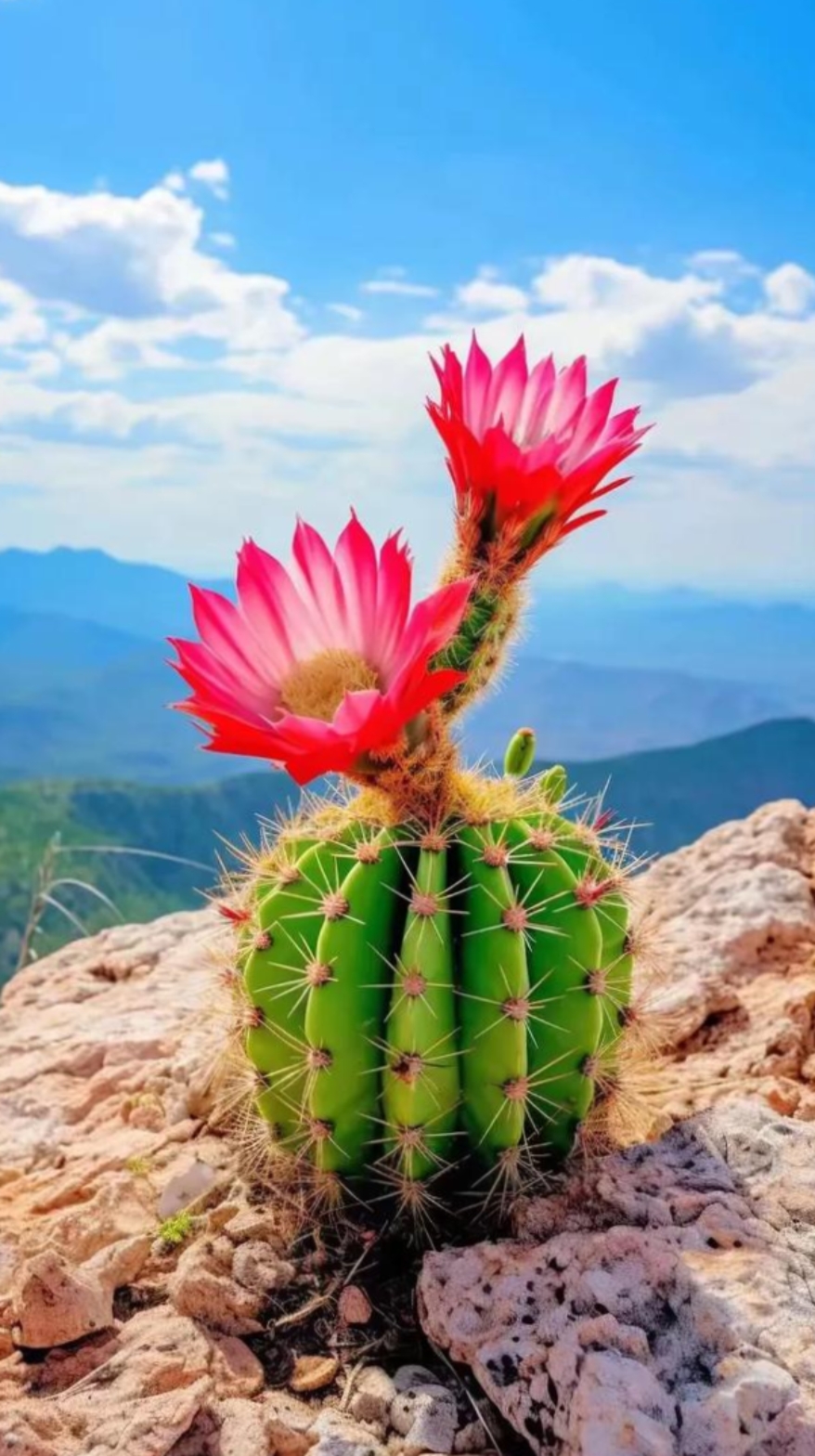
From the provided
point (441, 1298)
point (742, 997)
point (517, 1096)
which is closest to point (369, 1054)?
point (517, 1096)

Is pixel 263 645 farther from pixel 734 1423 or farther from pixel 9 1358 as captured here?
pixel 734 1423

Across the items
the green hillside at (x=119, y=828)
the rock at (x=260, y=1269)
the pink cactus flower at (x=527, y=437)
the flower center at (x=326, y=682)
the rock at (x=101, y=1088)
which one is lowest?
the green hillside at (x=119, y=828)

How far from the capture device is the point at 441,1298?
8.68ft

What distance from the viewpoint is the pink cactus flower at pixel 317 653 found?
2.63 metres

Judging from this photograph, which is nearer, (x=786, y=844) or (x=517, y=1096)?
(x=517, y=1096)

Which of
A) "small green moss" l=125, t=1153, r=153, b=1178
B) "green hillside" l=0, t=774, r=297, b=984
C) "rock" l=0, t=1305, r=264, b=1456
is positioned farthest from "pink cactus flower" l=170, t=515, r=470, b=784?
"green hillside" l=0, t=774, r=297, b=984

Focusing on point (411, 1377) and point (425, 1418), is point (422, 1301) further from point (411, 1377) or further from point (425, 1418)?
point (425, 1418)

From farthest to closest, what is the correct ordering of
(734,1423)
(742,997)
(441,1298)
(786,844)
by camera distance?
(786,844) < (742,997) < (441,1298) < (734,1423)

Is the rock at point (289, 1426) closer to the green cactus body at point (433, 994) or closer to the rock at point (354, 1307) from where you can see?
the rock at point (354, 1307)

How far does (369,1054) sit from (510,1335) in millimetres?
641

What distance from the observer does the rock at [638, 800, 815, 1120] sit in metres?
3.63

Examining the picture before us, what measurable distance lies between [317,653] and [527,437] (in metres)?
0.74

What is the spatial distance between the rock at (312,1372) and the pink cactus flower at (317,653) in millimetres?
1162

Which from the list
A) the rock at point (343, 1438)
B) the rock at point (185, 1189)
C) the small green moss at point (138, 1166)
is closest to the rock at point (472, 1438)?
the rock at point (343, 1438)
